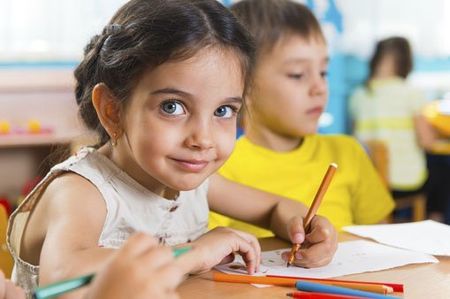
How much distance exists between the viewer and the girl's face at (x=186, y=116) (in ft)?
3.44

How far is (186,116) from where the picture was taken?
105cm

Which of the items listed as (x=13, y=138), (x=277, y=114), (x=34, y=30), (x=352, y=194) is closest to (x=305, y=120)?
(x=277, y=114)

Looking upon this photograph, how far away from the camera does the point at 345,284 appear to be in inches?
38.4

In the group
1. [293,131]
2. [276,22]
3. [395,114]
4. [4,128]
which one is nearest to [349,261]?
[293,131]

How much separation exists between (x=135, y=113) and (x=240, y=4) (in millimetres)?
859

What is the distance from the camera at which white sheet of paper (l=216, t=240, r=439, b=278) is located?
1.09 meters

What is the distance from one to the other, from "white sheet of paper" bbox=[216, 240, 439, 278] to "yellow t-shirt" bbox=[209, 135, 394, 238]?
436mm

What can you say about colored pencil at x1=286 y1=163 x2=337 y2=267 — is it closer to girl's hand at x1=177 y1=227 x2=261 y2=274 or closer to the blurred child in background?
girl's hand at x1=177 y1=227 x2=261 y2=274

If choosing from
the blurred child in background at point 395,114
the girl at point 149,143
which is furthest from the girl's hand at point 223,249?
the blurred child in background at point 395,114

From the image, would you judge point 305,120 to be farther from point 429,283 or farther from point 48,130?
point 48,130

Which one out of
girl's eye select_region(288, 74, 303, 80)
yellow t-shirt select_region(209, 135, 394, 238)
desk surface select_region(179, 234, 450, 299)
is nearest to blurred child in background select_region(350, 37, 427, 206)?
yellow t-shirt select_region(209, 135, 394, 238)

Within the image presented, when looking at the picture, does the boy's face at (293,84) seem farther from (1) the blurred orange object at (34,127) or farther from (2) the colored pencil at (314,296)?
(1) the blurred orange object at (34,127)

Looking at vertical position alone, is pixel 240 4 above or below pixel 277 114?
above

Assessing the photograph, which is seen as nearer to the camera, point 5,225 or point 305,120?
point 5,225
